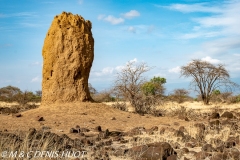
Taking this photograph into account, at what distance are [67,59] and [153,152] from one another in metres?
8.02

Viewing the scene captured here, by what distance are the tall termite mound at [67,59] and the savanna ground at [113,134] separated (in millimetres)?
572

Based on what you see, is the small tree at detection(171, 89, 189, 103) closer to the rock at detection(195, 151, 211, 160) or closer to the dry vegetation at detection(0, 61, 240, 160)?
the dry vegetation at detection(0, 61, 240, 160)

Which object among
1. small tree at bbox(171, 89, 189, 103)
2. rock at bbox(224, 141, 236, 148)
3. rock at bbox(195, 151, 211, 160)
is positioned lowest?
rock at bbox(195, 151, 211, 160)

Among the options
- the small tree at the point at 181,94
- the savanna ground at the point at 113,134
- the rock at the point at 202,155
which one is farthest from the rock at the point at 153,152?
the small tree at the point at 181,94

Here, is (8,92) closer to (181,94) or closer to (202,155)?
(181,94)

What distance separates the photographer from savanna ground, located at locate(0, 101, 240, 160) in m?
6.58

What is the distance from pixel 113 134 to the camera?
9.20 m

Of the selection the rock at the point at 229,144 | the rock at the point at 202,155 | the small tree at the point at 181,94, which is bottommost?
the rock at the point at 202,155

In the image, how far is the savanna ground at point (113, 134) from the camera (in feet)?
21.6

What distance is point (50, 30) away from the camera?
14.4 m

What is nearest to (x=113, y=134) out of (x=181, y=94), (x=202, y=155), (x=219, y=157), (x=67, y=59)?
(x=202, y=155)

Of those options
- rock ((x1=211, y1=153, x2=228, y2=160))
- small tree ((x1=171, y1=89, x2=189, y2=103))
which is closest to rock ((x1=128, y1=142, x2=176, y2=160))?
rock ((x1=211, y1=153, x2=228, y2=160))

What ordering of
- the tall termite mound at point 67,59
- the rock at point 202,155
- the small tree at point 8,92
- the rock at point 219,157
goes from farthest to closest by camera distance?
the small tree at point 8,92 → the tall termite mound at point 67,59 → the rock at point 202,155 → the rock at point 219,157

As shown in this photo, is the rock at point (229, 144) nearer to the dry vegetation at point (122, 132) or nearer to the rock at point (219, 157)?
the dry vegetation at point (122, 132)
